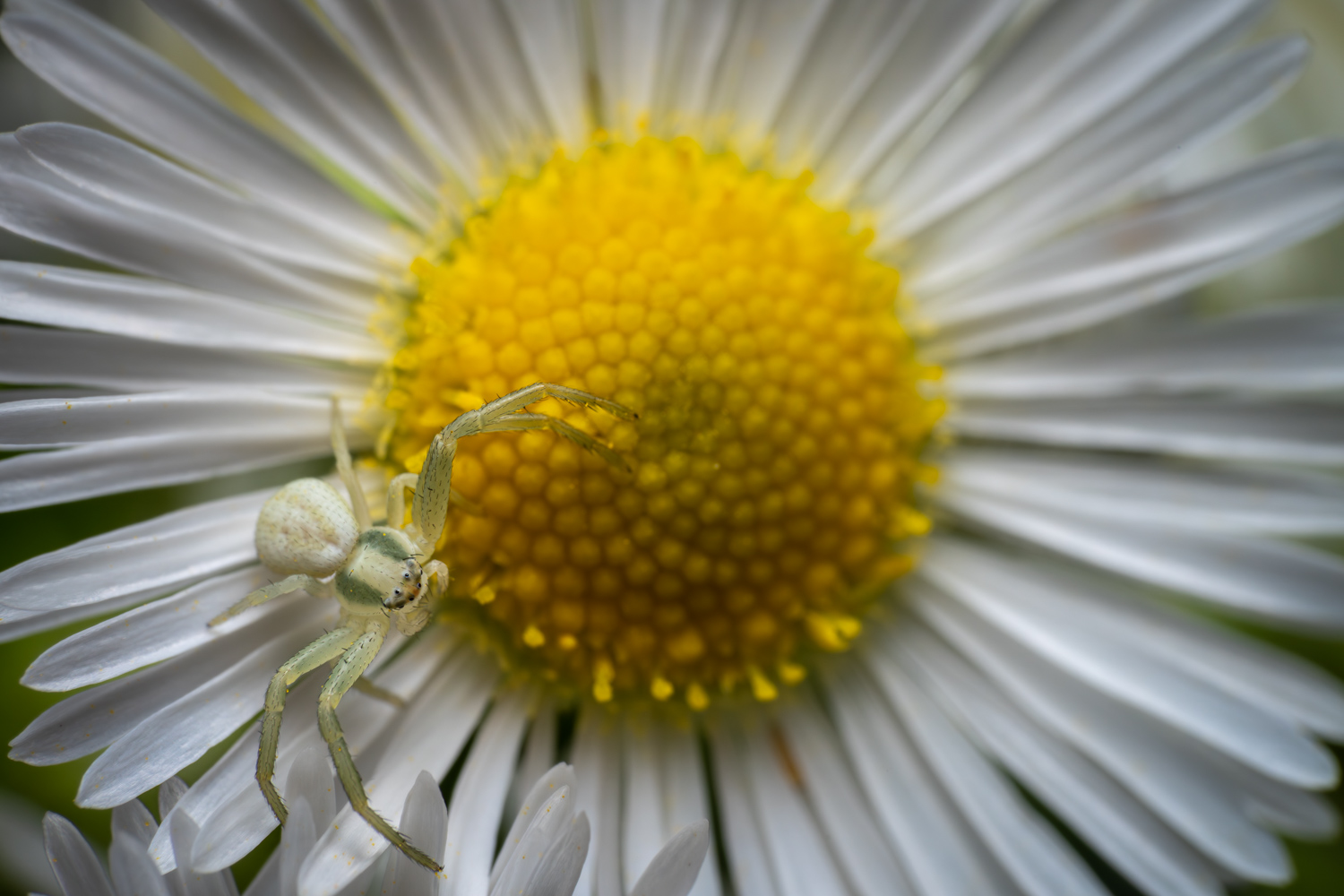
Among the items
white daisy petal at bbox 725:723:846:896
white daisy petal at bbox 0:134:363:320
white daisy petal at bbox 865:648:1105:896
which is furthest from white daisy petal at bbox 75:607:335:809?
white daisy petal at bbox 865:648:1105:896

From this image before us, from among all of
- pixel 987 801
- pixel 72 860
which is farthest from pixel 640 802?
pixel 72 860

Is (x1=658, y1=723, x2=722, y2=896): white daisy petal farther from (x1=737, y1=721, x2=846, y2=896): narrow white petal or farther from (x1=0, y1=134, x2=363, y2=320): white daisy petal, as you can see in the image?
(x1=0, y1=134, x2=363, y2=320): white daisy petal

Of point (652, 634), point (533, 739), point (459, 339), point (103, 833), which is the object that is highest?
point (459, 339)

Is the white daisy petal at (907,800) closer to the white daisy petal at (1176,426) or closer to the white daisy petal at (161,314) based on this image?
the white daisy petal at (1176,426)

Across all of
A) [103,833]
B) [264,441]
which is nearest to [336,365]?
[264,441]

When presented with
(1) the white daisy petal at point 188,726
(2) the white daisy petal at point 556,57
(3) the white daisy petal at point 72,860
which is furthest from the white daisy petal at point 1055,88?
(3) the white daisy petal at point 72,860

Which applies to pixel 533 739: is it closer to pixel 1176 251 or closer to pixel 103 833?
pixel 103 833

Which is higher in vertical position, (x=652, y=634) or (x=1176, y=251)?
(x=1176, y=251)
